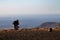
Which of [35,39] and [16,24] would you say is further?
[16,24]

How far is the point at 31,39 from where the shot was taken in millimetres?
16172

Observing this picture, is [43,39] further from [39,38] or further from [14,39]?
[14,39]

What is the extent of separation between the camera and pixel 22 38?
16578mm

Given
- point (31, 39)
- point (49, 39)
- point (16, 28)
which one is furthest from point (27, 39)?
point (16, 28)

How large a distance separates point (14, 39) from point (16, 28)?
272 inches

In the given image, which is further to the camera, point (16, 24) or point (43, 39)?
point (16, 24)

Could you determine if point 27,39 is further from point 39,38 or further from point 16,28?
point 16,28

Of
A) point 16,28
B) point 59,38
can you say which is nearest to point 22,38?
point 59,38

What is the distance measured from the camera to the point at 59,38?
1639cm

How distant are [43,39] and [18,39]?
1755 millimetres

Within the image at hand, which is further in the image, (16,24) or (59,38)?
(16,24)

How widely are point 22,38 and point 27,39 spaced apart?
55 centimetres

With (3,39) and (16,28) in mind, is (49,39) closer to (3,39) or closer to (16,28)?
(3,39)

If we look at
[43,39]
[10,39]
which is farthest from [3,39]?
[43,39]
